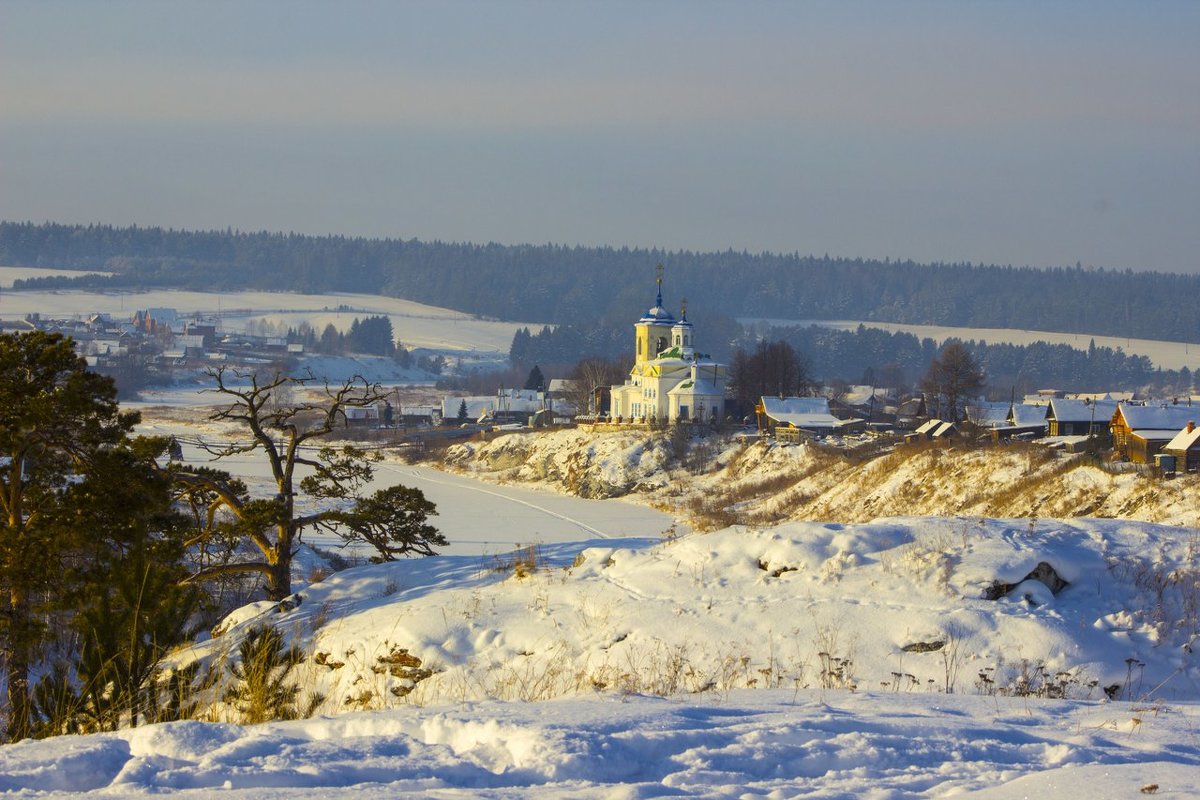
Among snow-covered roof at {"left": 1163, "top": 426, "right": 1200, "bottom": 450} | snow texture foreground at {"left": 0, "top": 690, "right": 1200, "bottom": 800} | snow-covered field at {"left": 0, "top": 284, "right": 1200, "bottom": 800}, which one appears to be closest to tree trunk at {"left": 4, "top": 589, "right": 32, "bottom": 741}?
snow-covered field at {"left": 0, "top": 284, "right": 1200, "bottom": 800}

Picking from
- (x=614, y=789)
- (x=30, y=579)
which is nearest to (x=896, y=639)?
(x=614, y=789)

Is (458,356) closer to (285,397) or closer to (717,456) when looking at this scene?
(285,397)

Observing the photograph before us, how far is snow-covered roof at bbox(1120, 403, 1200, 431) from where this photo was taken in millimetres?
40250

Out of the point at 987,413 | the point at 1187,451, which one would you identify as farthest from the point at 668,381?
the point at 1187,451

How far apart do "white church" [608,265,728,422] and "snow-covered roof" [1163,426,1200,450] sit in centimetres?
3425

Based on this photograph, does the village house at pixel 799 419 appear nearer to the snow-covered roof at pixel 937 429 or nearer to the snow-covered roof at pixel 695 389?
the snow-covered roof at pixel 695 389

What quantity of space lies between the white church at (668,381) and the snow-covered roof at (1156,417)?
29.4 m

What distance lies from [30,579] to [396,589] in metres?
4.17

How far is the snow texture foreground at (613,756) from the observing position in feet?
15.8

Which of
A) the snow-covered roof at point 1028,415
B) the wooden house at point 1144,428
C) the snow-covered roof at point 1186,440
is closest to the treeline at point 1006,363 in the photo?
the snow-covered roof at point 1028,415

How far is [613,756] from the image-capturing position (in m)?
5.20

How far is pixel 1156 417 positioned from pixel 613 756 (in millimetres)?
40032

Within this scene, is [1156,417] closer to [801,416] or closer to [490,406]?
[801,416]

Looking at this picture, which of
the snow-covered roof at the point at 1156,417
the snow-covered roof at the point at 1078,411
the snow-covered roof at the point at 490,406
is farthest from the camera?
the snow-covered roof at the point at 490,406
